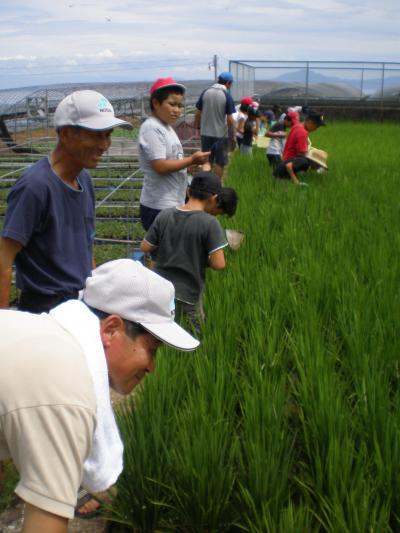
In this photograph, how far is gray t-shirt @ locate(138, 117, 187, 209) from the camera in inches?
141

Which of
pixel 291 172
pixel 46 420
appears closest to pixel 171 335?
pixel 46 420

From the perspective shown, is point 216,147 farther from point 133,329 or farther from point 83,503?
point 133,329

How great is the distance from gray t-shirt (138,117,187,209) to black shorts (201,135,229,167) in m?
4.07

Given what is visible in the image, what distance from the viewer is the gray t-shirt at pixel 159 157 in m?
3.57

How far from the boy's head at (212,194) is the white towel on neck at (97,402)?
6.18 feet

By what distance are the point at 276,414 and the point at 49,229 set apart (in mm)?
876

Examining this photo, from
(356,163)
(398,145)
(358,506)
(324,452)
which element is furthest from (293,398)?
(398,145)

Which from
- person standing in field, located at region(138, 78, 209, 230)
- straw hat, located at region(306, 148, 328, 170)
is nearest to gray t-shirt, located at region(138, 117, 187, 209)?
person standing in field, located at region(138, 78, 209, 230)

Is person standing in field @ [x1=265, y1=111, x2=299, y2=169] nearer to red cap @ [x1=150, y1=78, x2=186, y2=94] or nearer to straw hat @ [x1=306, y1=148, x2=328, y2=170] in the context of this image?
straw hat @ [x1=306, y1=148, x2=328, y2=170]

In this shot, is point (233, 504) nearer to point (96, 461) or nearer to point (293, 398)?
point (293, 398)

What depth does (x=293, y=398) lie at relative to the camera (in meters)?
2.68

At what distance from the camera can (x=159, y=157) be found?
356 cm

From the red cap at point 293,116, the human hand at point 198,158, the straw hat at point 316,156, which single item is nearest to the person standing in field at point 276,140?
the red cap at point 293,116

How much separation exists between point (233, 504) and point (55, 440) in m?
1.16
